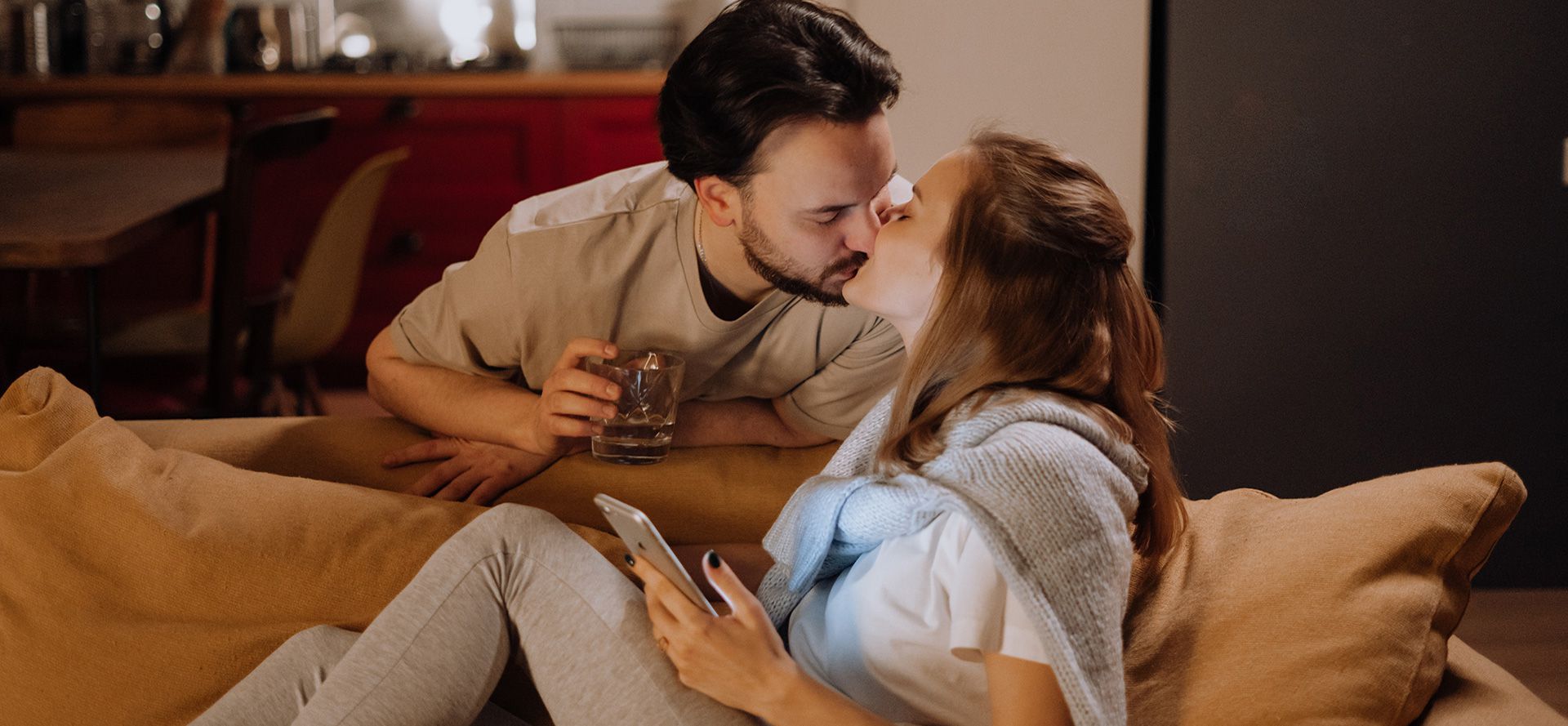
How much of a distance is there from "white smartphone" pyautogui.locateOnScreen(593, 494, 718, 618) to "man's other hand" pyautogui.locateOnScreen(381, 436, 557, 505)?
0.56 metres

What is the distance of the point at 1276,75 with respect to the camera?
8.28 ft

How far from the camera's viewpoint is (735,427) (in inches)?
73.9

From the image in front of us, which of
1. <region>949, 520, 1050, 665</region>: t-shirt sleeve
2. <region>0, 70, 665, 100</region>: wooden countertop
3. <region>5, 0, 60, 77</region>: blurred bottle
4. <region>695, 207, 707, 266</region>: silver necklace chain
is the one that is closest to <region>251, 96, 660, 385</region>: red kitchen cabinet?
<region>0, 70, 665, 100</region>: wooden countertop

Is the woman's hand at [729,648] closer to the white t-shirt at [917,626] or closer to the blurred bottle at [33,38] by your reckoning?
the white t-shirt at [917,626]

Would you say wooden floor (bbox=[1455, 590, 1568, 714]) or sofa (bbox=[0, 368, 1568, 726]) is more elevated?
sofa (bbox=[0, 368, 1568, 726])

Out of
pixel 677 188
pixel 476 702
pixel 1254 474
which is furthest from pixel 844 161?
pixel 1254 474

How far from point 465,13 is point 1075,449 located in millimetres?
4194

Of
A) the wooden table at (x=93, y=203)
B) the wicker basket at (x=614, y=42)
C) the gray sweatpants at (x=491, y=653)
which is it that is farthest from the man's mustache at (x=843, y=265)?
the wicker basket at (x=614, y=42)

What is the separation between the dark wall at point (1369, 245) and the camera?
250cm

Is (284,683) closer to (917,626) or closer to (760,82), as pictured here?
(917,626)

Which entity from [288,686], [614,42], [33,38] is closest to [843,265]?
[288,686]

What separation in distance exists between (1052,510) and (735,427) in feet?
2.70

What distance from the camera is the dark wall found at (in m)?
2.50

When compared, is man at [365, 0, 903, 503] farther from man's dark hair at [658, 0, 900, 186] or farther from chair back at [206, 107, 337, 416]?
chair back at [206, 107, 337, 416]
